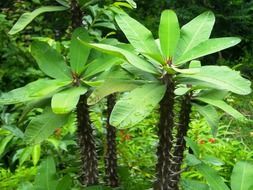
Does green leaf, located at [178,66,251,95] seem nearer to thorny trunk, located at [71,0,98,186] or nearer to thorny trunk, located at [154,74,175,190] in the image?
thorny trunk, located at [154,74,175,190]

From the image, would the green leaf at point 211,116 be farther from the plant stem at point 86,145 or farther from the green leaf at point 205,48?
the plant stem at point 86,145

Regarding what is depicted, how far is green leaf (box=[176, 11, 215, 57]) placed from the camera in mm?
1416

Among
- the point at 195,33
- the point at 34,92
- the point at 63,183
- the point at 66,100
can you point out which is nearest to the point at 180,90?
the point at 195,33

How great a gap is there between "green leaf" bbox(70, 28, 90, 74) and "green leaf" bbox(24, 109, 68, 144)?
0.16 m

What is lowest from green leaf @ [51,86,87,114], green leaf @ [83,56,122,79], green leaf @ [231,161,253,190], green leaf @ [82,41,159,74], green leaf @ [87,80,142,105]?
green leaf @ [231,161,253,190]

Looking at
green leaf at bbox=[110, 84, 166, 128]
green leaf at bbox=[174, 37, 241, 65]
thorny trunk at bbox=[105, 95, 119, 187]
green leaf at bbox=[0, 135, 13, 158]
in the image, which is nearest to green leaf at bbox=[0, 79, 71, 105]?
green leaf at bbox=[110, 84, 166, 128]

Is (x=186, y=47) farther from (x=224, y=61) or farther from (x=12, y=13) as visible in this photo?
(x=224, y=61)

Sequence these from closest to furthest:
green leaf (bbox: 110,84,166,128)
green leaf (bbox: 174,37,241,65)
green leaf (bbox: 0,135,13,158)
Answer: green leaf (bbox: 110,84,166,128) → green leaf (bbox: 174,37,241,65) → green leaf (bbox: 0,135,13,158)

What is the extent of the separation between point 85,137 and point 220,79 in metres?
0.56

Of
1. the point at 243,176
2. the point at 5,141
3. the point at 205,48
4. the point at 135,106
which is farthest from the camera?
the point at 5,141

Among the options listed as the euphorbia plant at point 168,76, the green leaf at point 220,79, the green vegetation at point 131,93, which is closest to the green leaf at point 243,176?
the green vegetation at point 131,93

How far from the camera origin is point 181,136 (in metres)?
1.70

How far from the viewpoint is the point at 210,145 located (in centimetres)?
291

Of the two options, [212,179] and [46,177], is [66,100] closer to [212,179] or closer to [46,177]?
[46,177]
